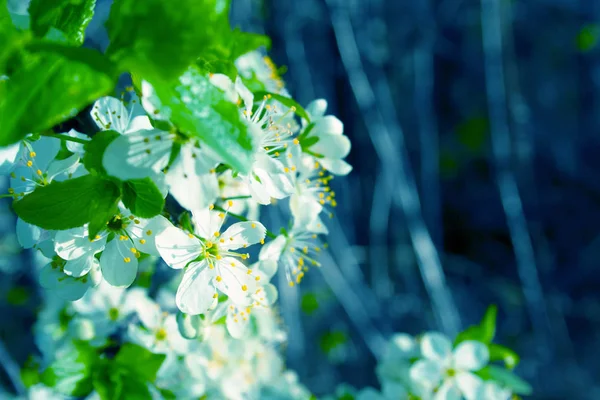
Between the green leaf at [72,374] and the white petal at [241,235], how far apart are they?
311mm

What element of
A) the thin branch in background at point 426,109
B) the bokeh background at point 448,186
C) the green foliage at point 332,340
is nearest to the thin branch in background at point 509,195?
the bokeh background at point 448,186

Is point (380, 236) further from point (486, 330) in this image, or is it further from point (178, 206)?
point (178, 206)

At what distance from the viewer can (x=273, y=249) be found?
657mm

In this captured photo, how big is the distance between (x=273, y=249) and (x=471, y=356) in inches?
19.5

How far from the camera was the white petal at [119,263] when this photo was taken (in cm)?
55

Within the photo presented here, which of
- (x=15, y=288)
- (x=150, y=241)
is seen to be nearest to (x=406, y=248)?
(x=15, y=288)

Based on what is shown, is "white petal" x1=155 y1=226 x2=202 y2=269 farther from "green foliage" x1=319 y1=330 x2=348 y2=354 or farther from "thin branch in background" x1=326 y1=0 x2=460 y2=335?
"green foliage" x1=319 y1=330 x2=348 y2=354

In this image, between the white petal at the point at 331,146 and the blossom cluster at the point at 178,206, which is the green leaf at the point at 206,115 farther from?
the white petal at the point at 331,146

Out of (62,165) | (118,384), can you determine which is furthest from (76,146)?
(118,384)

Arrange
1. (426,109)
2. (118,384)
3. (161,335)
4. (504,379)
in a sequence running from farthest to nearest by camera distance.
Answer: (426,109) < (504,379) < (161,335) < (118,384)

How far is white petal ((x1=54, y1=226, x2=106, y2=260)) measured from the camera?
53cm

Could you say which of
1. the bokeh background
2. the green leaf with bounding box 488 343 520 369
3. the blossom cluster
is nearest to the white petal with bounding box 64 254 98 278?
the blossom cluster

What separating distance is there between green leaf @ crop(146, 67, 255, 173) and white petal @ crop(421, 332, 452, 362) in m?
0.68

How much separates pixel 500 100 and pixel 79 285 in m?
2.03
